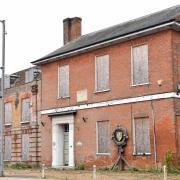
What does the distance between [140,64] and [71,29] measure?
11.6 m

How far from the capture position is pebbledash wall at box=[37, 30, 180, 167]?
24.7m

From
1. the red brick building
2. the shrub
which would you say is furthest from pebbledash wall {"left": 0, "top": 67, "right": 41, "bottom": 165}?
the shrub

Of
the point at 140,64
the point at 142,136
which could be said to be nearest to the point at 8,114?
the point at 140,64

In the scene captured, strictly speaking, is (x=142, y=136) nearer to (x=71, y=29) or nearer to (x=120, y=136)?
(x=120, y=136)

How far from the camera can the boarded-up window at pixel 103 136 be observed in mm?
28172

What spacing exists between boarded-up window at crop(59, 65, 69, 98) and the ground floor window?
3.97 m

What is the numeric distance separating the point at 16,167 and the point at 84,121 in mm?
8078

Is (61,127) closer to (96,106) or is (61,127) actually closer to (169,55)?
(96,106)

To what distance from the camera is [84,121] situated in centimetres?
2964

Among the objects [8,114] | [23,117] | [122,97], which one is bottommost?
[23,117]

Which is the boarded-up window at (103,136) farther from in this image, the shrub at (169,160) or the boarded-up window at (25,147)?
the boarded-up window at (25,147)

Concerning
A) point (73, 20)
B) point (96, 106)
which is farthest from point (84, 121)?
point (73, 20)

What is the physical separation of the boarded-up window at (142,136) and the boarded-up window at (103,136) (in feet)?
8.03

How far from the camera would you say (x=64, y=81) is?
3180cm
